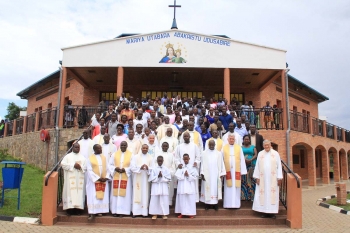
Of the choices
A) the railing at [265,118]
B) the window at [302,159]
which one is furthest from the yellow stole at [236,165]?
the window at [302,159]

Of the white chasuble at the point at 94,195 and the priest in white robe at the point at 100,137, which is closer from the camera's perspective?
the white chasuble at the point at 94,195

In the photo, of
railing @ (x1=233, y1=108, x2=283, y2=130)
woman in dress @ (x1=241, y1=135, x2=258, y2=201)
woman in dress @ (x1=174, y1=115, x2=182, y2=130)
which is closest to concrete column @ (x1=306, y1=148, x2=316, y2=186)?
railing @ (x1=233, y1=108, x2=283, y2=130)

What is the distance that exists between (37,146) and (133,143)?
8804 millimetres

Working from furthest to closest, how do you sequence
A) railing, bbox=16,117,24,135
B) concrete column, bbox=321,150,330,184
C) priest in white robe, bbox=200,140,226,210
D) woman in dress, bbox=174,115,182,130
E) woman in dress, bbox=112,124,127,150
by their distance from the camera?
concrete column, bbox=321,150,330,184
railing, bbox=16,117,24,135
woman in dress, bbox=174,115,182,130
woman in dress, bbox=112,124,127,150
priest in white robe, bbox=200,140,226,210

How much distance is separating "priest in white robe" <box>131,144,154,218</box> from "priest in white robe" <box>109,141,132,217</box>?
0.46ft

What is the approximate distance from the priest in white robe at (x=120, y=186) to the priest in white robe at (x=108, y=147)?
16.8 inches

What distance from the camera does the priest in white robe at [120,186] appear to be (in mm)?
7648

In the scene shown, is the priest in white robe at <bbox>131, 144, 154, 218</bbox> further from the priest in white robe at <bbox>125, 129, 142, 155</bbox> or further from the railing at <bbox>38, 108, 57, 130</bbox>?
the railing at <bbox>38, 108, 57, 130</bbox>

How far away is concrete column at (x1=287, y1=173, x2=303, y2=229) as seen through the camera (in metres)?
7.36

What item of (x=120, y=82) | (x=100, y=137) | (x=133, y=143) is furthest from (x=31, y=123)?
(x=133, y=143)

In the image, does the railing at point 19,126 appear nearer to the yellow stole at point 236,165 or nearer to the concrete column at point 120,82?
the concrete column at point 120,82

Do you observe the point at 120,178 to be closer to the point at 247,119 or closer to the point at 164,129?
the point at 164,129

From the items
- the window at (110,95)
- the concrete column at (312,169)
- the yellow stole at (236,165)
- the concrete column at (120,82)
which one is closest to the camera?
the yellow stole at (236,165)

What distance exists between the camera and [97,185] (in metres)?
7.68
